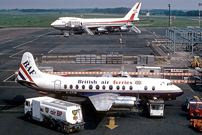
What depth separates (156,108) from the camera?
34781 millimetres

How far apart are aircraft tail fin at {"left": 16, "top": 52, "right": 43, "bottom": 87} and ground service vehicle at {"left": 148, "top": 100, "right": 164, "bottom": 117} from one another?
15580 mm

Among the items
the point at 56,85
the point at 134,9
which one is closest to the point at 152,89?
the point at 56,85

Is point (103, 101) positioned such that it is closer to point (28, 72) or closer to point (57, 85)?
point (57, 85)

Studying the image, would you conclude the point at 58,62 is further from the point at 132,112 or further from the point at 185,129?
the point at 185,129

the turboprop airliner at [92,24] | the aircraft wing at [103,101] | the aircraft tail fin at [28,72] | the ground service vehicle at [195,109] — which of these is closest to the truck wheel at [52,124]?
the aircraft wing at [103,101]

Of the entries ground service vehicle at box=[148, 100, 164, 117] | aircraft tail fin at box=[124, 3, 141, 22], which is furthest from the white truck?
aircraft tail fin at box=[124, 3, 141, 22]

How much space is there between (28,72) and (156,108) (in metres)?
18.1

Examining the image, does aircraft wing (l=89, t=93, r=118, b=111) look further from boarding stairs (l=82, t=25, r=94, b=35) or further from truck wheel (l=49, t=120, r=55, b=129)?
boarding stairs (l=82, t=25, r=94, b=35)

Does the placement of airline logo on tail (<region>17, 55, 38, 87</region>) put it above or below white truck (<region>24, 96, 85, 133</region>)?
above

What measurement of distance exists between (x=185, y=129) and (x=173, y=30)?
53.3 m

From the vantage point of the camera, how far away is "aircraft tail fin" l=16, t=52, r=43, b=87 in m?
38.6

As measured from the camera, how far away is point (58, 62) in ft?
228

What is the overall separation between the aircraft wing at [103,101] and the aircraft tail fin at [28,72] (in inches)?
340

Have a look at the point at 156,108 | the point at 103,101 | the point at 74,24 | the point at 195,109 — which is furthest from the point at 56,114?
the point at 74,24
